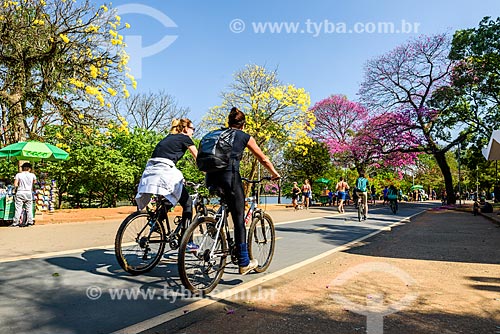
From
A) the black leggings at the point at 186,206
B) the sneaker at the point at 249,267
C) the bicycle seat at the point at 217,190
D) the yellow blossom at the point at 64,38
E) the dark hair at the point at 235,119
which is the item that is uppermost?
the yellow blossom at the point at 64,38

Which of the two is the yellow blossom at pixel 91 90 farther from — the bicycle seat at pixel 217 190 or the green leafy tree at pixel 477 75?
the green leafy tree at pixel 477 75

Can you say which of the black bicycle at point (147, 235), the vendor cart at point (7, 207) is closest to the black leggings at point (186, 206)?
the black bicycle at point (147, 235)

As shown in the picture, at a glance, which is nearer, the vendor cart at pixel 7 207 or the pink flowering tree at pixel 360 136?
the vendor cart at pixel 7 207

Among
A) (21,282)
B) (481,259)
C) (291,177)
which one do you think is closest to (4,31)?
(21,282)

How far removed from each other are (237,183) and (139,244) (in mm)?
1438

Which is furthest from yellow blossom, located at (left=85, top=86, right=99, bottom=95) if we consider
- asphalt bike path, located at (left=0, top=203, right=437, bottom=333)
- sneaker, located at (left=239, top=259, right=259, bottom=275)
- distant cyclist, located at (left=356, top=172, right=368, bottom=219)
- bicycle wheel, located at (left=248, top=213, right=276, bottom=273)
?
sneaker, located at (left=239, top=259, right=259, bottom=275)

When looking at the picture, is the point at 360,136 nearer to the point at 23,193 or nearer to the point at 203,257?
the point at 23,193

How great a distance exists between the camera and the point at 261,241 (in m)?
5.04

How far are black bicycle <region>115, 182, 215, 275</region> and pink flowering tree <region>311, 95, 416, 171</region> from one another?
26.9m

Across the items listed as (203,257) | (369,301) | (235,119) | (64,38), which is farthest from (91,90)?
(369,301)

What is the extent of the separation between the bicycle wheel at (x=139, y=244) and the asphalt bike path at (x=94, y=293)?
14 centimetres

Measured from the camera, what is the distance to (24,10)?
1428 cm

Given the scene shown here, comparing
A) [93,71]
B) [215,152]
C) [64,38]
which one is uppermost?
[64,38]

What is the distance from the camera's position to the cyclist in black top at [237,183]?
412cm
